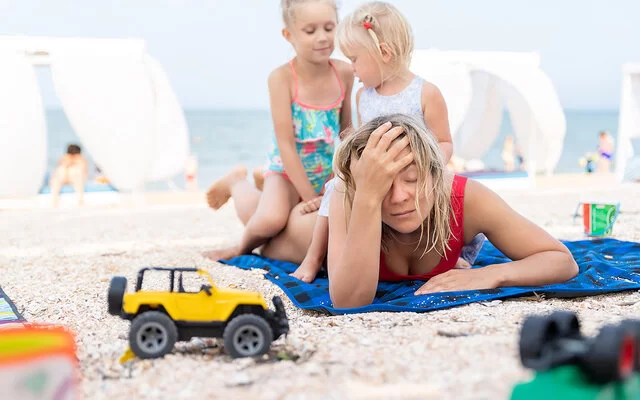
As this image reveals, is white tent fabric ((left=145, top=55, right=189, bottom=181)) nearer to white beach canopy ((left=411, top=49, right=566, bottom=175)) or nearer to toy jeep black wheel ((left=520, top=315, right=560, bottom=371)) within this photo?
white beach canopy ((left=411, top=49, right=566, bottom=175))

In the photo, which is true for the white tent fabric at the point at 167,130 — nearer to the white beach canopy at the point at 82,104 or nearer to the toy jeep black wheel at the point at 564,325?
the white beach canopy at the point at 82,104

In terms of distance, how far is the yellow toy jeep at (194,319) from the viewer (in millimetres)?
1806

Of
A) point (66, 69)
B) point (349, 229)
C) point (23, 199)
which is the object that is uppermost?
point (66, 69)

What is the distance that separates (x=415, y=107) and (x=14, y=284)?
219 cm

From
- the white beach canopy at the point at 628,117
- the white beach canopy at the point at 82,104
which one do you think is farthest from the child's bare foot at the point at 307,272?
the white beach canopy at the point at 628,117

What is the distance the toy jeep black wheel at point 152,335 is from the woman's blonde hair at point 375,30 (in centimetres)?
210

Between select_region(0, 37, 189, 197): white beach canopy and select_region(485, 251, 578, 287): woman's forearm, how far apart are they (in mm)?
6950

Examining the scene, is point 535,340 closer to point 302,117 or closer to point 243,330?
point 243,330

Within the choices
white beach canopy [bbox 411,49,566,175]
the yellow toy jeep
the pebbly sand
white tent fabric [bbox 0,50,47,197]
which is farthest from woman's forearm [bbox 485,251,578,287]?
white beach canopy [bbox 411,49,566,175]

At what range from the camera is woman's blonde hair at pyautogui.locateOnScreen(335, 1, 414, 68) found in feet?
11.5

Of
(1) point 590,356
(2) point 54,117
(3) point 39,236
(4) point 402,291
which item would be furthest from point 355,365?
(2) point 54,117

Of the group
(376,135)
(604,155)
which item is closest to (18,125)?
(376,135)

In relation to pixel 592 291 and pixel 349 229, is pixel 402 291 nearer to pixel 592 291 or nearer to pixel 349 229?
pixel 349 229

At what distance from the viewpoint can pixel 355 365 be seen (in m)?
1.67
